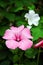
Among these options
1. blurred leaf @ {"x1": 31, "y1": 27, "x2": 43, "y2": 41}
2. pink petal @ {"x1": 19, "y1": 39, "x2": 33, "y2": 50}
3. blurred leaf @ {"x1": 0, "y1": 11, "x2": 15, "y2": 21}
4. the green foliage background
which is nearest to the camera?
pink petal @ {"x1": 19, "y1": 39, "x2": 33, "y2": 50}

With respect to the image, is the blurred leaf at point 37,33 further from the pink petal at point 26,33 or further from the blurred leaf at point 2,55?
the blurred leaf at point 2,55

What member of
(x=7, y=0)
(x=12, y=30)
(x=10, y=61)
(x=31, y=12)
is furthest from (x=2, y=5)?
(x=12, y=30)

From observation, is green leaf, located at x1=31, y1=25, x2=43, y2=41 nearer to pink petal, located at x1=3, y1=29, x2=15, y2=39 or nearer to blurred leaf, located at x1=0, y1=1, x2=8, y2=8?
pink petal, located at x1=3, y1=29, x2=15, y2=39

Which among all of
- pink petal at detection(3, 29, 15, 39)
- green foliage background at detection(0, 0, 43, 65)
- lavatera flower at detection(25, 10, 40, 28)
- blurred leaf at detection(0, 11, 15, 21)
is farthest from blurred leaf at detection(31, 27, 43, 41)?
blurred leaf at detection(0, 11, 15, 21)

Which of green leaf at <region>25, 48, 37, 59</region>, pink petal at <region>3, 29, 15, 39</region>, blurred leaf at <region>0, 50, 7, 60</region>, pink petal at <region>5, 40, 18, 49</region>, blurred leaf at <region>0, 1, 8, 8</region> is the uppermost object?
blurred leaf at <region>0, 1, 8, 8</region>

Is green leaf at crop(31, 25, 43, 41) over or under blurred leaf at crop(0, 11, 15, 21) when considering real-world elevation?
under

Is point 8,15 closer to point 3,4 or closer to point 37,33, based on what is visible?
point 3,4

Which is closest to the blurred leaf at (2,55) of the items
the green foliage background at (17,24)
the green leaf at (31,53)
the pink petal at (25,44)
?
the green foliage background at (17,24)
